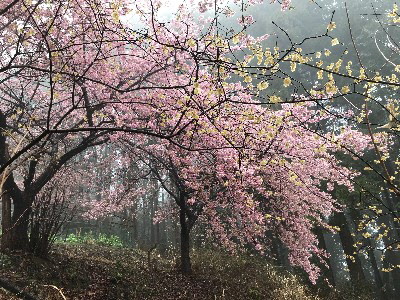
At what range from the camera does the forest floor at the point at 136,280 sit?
6.12 meters

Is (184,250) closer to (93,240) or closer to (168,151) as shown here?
(168,151)

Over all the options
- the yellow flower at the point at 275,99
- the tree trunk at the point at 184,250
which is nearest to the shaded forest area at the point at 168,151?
the tree trunk at the point at 184,250

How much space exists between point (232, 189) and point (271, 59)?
18.6ft

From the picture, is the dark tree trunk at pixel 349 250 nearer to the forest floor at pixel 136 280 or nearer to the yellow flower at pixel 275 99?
the forest floor at pixel 136 280

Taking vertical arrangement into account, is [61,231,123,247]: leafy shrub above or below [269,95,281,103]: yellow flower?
above

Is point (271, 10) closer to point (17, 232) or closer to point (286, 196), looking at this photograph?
point (286, 196)

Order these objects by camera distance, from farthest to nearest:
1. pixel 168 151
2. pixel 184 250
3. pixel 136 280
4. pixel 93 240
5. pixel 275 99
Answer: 1. pixel 93 240
2. pixel 184 250
3. pixel 168 151
4. pixel 136 280
5. pixel 275 99

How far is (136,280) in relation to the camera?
8.00 m

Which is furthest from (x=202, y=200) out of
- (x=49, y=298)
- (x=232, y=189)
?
(x=49, y=298)

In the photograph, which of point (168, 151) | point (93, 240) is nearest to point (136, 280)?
point (168, 151)

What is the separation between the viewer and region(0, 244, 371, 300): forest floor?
6115mm

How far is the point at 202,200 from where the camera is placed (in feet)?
30.0

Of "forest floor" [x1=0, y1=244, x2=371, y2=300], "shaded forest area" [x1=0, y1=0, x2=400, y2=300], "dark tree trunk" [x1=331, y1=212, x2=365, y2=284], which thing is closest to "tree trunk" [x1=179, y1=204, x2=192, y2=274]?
"shaded forest area" [x1=0, y1=0, x2=400, y2=300]

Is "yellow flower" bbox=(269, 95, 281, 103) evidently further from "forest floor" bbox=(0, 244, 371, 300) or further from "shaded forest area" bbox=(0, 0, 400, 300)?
"forest floor" bbox=(0, 244, 371, 300)
